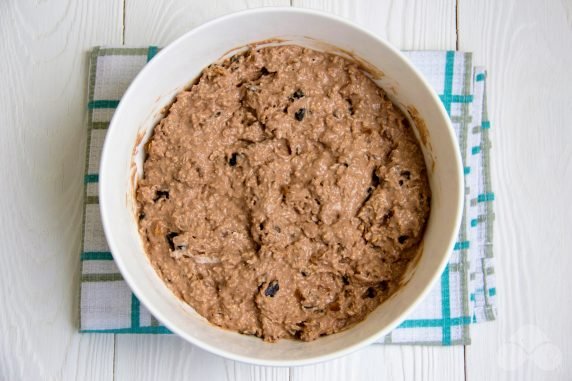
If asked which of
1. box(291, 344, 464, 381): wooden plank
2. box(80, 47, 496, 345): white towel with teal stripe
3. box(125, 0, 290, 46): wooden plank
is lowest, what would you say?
box(291, 344, 464, 381): wooden plank

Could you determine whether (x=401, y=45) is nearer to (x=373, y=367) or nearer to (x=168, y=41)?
(x=168, y=41)

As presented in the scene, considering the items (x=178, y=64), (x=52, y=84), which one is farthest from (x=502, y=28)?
(x=52, y=84)

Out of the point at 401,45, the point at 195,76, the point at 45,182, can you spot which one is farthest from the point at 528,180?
the point at 45,182

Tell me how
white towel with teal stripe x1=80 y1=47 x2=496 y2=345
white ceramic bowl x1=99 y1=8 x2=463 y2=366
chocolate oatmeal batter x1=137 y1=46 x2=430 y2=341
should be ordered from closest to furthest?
1. white ceramic bowl x1=99 y1=8 x2=463 y2=366
2. chocolate oatmeal batter x1=137 y1=46 x2=430 y2=341
3. white towel with teal stripe x1=80 y1=47 x2=496 y2=345

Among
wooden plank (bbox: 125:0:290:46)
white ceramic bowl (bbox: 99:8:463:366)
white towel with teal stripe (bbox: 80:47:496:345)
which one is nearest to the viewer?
white ceramic bowl (bbox: 99:8:463:366)

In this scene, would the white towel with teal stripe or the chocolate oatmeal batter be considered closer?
the chocolate oatmeal batter

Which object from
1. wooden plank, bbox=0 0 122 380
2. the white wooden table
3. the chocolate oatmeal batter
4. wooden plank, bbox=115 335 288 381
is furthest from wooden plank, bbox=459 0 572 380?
wooden plank, bbox=0 0 122 380

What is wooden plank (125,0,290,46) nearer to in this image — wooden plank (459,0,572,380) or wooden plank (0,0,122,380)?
wooden plank (0,0,122,380)

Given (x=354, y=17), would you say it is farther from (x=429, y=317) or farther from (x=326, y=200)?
(x=429, y=317)
